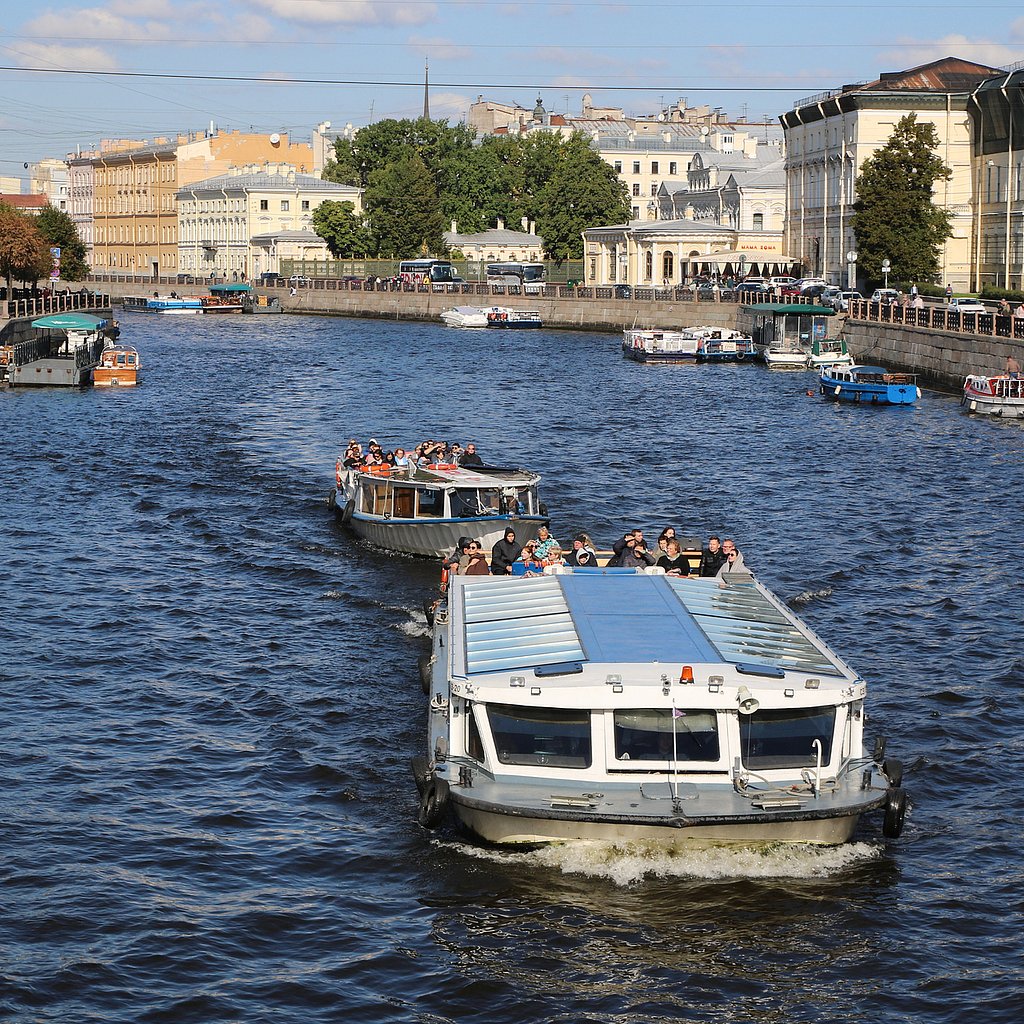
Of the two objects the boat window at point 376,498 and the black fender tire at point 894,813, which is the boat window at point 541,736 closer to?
the black fender tire at point 894,813

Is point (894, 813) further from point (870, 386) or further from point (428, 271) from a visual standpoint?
point (428, 271)

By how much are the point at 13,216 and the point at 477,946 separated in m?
87.9

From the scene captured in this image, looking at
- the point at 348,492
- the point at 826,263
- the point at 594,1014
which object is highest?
the point at 826,263

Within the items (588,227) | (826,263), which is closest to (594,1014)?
(826,263)

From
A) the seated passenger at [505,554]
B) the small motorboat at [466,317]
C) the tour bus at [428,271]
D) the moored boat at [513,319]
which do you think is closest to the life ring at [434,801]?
the seated passenger at [505,554]

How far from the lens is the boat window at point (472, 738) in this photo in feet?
53.2

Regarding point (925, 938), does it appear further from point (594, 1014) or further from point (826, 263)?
point (826, 263)

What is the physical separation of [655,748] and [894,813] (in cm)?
252

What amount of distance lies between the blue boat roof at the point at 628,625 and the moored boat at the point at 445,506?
9956 millimetres

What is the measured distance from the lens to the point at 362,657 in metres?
24.4

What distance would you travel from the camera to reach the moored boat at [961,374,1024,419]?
2061 inches

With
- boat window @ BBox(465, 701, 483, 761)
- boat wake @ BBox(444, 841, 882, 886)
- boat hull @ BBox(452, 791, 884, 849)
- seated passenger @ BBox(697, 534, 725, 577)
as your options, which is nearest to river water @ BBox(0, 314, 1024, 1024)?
boat wake @ BBox(444, 841, 882, 886)

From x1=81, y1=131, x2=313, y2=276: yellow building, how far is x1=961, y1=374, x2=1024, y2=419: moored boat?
12006 cm

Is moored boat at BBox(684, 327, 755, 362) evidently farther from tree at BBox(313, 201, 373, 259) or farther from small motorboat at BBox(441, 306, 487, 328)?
tree at BBox(313, 201, 373, 259)
